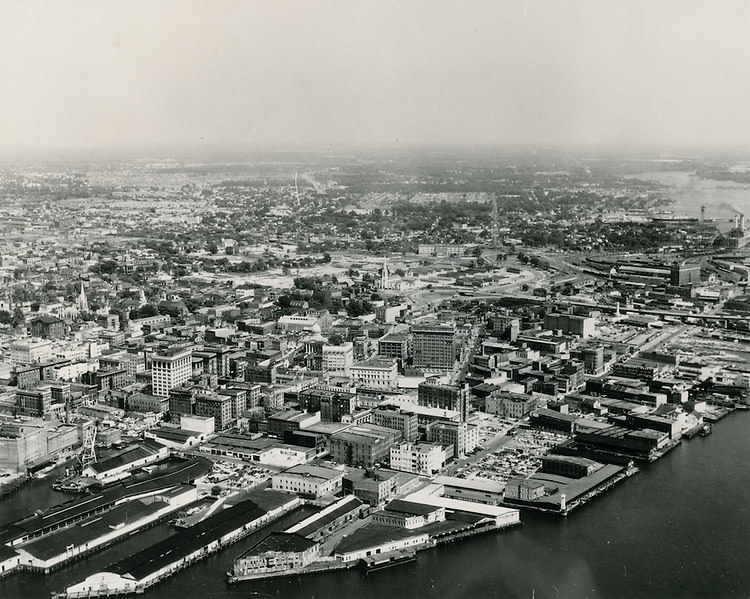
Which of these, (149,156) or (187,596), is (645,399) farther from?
(149,156)

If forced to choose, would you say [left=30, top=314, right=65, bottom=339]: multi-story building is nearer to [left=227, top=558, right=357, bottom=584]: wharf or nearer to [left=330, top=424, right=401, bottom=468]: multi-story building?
[left=330, top=424, right=401, bottom=468]: multi-story building

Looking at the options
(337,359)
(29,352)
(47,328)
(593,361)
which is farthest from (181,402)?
(593,361)

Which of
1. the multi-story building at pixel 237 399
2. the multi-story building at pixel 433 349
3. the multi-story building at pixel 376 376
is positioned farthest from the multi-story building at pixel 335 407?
the multi-story building at pixel 433 349

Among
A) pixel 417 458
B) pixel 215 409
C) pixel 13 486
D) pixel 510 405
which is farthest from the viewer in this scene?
pixel 510 405

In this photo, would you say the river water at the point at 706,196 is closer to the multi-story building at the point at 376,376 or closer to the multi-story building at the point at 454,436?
the multi-story building at the point at 376,376

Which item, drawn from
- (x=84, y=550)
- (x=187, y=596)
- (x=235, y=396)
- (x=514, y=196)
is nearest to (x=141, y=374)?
(x=235, y=396)

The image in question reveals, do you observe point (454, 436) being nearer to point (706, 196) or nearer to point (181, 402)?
point (181, 402)
